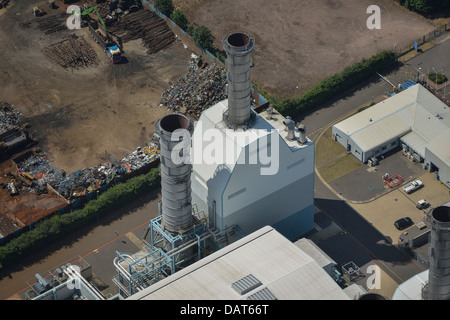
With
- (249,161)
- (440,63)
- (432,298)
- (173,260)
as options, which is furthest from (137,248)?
(440,63)

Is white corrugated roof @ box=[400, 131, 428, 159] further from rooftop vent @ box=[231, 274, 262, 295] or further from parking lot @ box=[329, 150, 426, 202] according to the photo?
rooftop vent @ box=[231, 274, 262, 295]

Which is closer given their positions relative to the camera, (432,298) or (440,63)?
(432,298)

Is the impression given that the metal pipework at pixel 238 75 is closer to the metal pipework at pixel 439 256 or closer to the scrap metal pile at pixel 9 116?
the metal pipework at pixel 439 256

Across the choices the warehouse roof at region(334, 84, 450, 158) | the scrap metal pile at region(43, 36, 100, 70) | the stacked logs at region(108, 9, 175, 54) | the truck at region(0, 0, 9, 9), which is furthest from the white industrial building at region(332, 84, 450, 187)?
the truck at region(0, 0, 9, 9)

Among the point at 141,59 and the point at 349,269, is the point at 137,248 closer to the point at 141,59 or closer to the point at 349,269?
the point at 349,269

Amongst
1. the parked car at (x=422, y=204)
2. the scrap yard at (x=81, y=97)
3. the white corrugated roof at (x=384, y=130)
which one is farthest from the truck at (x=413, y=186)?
the scrap yard at (x=81, y=97)

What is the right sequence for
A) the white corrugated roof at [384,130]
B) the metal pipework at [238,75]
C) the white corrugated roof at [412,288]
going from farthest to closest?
the white corrugated roof at [384,130] → the metal pipework at [238,75] → the white corrugated roof at [412,288]

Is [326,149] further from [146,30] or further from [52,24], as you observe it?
[52,24]
